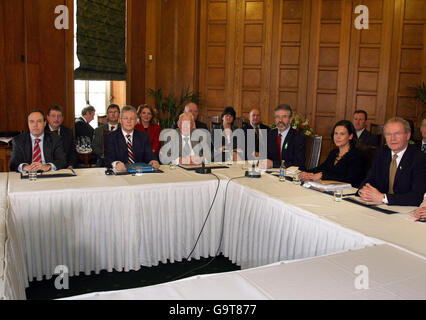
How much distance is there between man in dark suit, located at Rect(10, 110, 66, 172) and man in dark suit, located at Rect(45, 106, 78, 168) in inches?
32.7

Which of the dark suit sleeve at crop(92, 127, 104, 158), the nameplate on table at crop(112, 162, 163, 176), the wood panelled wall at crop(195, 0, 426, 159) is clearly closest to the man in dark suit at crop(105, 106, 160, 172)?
the nameplate on table at crop(112, 162, 163, 176)

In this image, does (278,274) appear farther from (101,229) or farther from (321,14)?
(321,14)

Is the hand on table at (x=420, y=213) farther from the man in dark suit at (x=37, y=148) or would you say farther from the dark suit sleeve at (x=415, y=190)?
the man in dark suit at (x=37, y=148)

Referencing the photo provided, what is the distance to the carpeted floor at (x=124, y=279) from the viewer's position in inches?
128

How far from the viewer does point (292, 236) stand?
2996 mm

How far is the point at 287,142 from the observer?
488 centimetres

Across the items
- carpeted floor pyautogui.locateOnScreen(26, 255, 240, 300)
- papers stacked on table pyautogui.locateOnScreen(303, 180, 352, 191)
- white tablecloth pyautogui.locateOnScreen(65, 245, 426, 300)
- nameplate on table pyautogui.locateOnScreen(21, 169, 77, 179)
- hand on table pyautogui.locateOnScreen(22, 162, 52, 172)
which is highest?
hand on table pyautogui.locateOnScreen(22, 162, 52, 172)

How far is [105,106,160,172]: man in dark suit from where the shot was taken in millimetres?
4375

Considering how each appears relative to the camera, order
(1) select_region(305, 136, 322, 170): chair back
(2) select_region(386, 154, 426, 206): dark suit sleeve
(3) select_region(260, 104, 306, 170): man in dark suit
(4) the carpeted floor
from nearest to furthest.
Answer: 1. (2) select_region(386, 154, 426, 206): dark suit sleeve
2. (4) the carpeted floor
3. (3) select_region(260, 104, 306, 170): man in dark suit
4. (1) select_region(305, 136, 322, 170): chair back

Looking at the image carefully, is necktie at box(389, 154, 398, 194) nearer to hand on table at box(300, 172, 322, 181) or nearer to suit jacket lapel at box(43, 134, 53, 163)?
hand on table at box(300, 172, 322, 181)

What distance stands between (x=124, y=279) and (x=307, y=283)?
2042mm

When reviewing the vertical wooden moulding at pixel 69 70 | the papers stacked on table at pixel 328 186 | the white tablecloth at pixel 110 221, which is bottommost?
the white tablecloth at pixel 110 221

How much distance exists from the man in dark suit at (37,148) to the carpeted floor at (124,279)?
106 cm

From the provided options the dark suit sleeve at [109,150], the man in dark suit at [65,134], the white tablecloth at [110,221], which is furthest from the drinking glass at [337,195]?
the man in dark suit at [65,134]
